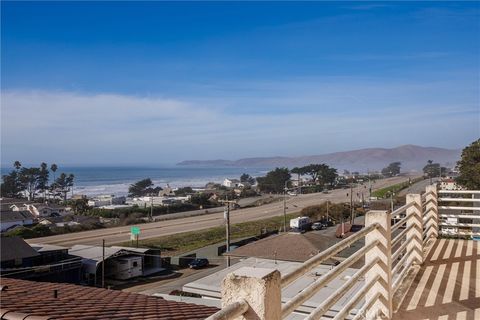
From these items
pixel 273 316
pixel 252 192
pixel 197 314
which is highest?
pixel 273 316

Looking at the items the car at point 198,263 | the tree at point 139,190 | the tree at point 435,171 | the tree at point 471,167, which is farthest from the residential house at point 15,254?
the tree at point 435,171

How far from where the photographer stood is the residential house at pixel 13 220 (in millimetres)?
→ 41562

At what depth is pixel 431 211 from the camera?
23.5 feet

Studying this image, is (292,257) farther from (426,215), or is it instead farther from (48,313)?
(48,313)

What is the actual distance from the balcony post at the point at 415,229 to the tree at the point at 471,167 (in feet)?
60.7

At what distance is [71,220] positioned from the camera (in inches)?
1747

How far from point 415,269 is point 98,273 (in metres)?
20.6

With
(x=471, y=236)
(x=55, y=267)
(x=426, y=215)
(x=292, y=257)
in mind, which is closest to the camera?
(x=426, y=215)

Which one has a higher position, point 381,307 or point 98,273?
point 381,307

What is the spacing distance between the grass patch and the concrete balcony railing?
951 inches

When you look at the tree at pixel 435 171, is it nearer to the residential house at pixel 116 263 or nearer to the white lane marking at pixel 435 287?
the residential house at pixel 116 263

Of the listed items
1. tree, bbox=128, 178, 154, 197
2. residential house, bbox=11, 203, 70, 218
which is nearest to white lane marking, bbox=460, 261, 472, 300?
residential house, bbox=11, 203, 70, 218

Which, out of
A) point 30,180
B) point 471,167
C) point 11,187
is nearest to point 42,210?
point 11,187

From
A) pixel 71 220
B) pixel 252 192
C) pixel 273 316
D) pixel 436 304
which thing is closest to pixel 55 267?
pixel 436 304
